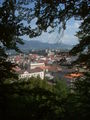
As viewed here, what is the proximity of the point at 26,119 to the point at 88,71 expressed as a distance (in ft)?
9.20

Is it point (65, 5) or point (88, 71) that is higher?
point (65, 5)

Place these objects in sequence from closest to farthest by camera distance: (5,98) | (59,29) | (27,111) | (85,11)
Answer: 1. (85,11)
2. (59,29)
3. (5,98)
4. (27,111)

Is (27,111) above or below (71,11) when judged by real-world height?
below

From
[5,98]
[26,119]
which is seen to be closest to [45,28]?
[5,98]

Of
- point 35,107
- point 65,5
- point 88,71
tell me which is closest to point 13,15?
point 65,5

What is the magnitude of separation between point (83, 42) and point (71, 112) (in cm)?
178

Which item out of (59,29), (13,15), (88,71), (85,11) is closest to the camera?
(85,11)

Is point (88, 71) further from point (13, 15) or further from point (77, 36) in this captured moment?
point (13, 15)

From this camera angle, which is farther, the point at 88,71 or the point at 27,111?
the point at 27,111

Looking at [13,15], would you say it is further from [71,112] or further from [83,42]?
[71,112]

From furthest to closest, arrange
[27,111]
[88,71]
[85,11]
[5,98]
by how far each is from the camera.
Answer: [27,111] → [5,98] → [88,71] → [85,11]

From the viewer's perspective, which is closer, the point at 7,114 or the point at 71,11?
the point at 71,11

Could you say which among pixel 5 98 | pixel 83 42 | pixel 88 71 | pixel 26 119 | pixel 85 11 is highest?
pixel 85 11

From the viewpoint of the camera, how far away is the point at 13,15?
7445 mm
